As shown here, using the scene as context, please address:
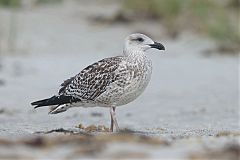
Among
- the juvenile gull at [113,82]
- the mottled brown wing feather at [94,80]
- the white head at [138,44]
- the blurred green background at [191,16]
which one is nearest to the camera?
the juvenile gull at [113,82]

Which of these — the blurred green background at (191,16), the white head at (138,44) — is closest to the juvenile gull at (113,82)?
the white head at (138,44)

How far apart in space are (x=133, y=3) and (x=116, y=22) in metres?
0.90

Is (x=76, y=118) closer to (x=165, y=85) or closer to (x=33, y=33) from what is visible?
(x=165, y=85)

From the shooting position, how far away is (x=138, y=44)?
878 centimetres

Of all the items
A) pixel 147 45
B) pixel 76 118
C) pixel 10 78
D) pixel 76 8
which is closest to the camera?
pixel 147 45

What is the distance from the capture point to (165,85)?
46.4 feet

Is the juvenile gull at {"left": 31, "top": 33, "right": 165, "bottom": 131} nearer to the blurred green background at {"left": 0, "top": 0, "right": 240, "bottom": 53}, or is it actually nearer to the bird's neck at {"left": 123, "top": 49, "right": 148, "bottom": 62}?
the bird's neck at {"left": 123, "top": 49, "right": 148, "bottom": 62}

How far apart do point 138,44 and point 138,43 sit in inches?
0.8

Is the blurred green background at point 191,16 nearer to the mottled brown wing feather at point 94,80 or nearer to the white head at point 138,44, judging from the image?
the white head at point 138,44

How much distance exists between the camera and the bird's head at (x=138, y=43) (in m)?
8.73

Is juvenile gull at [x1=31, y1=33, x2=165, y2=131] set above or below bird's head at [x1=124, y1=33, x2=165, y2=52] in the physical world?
below

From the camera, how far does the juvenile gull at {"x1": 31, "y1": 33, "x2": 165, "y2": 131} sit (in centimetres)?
845

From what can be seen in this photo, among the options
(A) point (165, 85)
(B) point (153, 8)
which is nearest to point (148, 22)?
(B) point (153, 8)

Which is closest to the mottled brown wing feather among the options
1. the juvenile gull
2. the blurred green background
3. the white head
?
the juvenile gull
